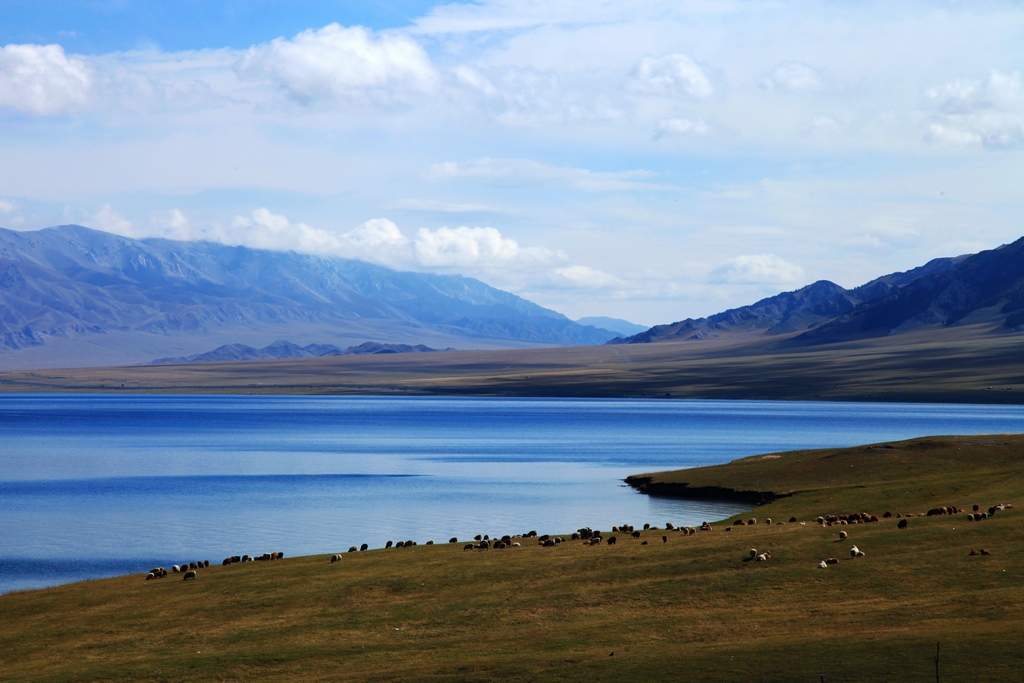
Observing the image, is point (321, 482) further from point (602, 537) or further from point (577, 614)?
point (577, 614)

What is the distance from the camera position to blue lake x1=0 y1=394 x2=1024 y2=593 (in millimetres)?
50750

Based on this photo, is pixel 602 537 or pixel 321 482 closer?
pixel 602 537

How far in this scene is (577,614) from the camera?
2852cm

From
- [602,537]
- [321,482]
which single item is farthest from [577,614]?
[321,482]

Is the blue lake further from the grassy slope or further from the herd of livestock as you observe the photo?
the grassy slope

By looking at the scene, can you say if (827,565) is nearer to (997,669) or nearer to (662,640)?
(662,640)

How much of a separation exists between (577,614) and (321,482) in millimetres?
52818

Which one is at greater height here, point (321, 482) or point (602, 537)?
point (602, 537)

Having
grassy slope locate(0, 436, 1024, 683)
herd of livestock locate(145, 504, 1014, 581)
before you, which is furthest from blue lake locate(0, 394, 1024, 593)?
grassy slope locate(0, 436, 1024, 683)

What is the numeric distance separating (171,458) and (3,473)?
18.2m

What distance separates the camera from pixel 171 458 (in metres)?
103

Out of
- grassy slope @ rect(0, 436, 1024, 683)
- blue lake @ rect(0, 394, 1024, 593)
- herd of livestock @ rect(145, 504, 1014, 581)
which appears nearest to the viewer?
grassy slope @ rect(0, 436, 1024, 683)

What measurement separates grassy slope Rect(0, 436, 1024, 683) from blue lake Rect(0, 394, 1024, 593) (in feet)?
38.4

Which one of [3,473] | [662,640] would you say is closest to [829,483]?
[662,640]
